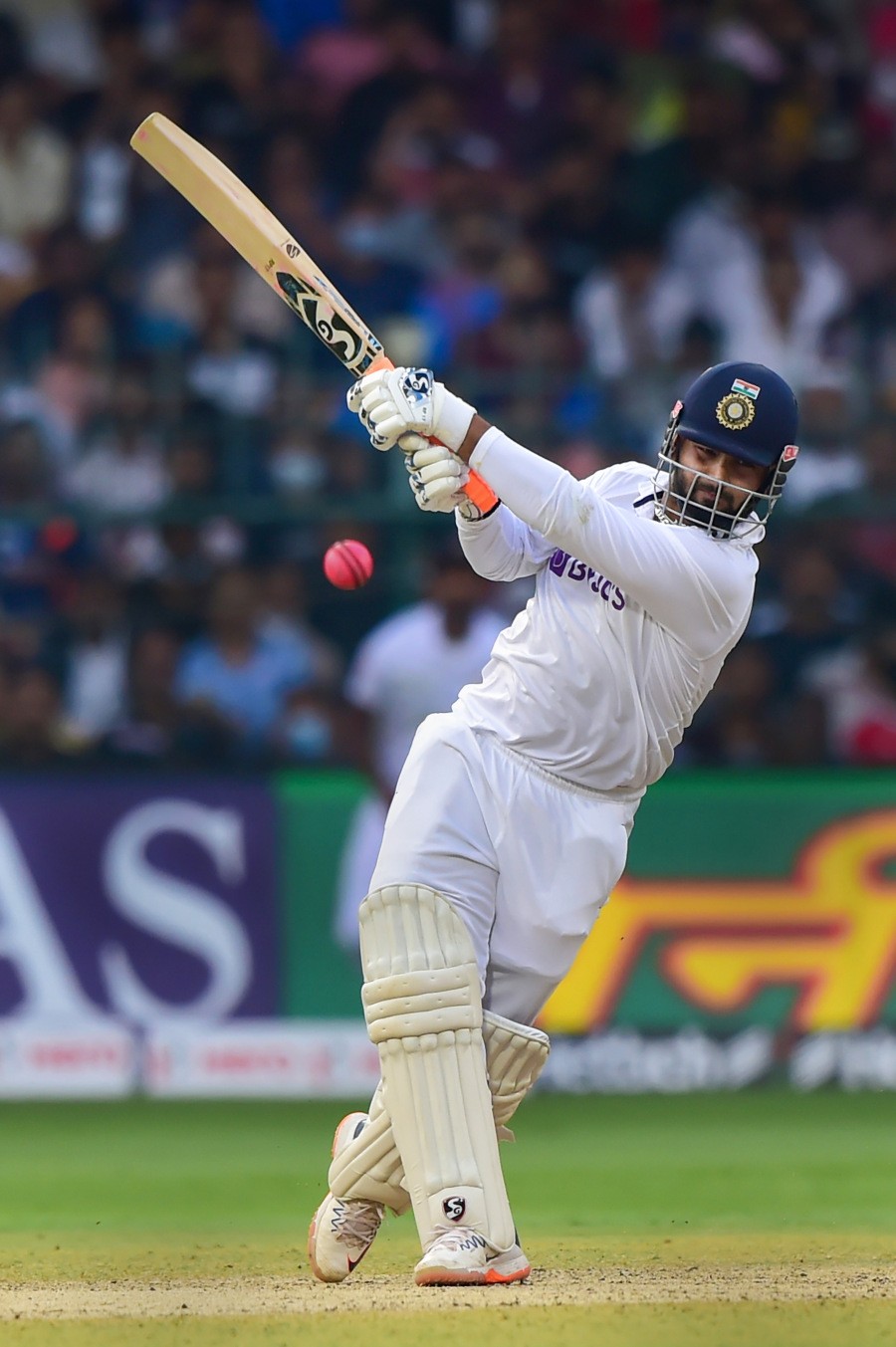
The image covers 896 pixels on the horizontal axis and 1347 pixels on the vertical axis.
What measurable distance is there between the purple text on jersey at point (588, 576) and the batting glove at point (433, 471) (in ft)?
0.98

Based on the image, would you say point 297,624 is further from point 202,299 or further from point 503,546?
point 503,546

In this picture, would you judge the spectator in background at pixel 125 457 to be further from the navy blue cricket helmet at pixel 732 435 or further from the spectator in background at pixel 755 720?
the navy blue cricket helmet at pixel 732 435

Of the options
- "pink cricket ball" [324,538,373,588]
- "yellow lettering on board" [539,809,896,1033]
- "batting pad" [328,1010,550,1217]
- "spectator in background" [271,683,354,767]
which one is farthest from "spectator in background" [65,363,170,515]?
"batting pad" [328,1010,550,1217]

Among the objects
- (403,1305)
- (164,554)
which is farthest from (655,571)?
(164,554)

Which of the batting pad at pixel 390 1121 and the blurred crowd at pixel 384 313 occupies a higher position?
the blurred crowd at pixel 384 313

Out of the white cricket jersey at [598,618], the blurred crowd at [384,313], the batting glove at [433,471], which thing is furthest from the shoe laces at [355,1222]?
the blurred crowd at [384,313]

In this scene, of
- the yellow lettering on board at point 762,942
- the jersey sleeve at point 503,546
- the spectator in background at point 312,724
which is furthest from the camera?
the spectator in background at point 312,724

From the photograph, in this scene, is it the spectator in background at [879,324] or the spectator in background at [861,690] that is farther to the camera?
the spectator in background at [879,324]

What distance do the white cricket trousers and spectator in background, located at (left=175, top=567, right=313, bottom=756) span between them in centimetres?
419

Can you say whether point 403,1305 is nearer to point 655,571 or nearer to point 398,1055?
point 398,1055

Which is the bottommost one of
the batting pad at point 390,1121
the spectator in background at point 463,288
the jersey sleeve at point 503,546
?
the batting pad at point 390,1121

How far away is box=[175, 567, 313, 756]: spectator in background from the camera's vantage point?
351 inches

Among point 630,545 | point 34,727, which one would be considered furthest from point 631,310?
point 630,545

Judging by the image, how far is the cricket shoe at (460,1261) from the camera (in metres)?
Result: 4.49
